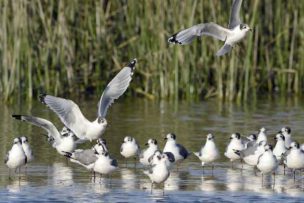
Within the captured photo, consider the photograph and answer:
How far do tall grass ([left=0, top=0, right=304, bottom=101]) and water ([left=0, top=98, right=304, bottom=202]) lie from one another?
17.9 inches

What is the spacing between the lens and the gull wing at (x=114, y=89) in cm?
1463

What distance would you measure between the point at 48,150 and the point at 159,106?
238 inches

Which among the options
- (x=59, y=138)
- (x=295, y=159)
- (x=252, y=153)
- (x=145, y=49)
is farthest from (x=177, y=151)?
(x=145, y=49)

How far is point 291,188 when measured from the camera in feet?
43.9

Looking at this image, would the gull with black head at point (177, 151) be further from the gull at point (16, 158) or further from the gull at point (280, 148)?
the gull at point (16, 158)

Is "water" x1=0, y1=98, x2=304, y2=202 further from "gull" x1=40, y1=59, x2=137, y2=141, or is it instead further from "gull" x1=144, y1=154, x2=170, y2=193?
"gull" x1=40, y1=59, x2=137, y2=141

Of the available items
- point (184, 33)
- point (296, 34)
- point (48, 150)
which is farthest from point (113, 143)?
point (296, 34)

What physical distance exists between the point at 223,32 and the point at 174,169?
2.26 metres

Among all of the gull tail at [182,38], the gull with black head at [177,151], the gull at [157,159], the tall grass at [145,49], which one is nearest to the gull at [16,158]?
the gull at [157,159]

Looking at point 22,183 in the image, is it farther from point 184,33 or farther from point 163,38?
point 163,38

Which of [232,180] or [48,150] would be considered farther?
[48,150]

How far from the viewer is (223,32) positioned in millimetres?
15602

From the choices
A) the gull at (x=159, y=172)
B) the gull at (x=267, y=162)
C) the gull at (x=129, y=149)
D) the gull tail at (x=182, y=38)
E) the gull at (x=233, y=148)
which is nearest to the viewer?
the gull at (x=159, y=172)

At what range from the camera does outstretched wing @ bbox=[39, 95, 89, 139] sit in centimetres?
1441
